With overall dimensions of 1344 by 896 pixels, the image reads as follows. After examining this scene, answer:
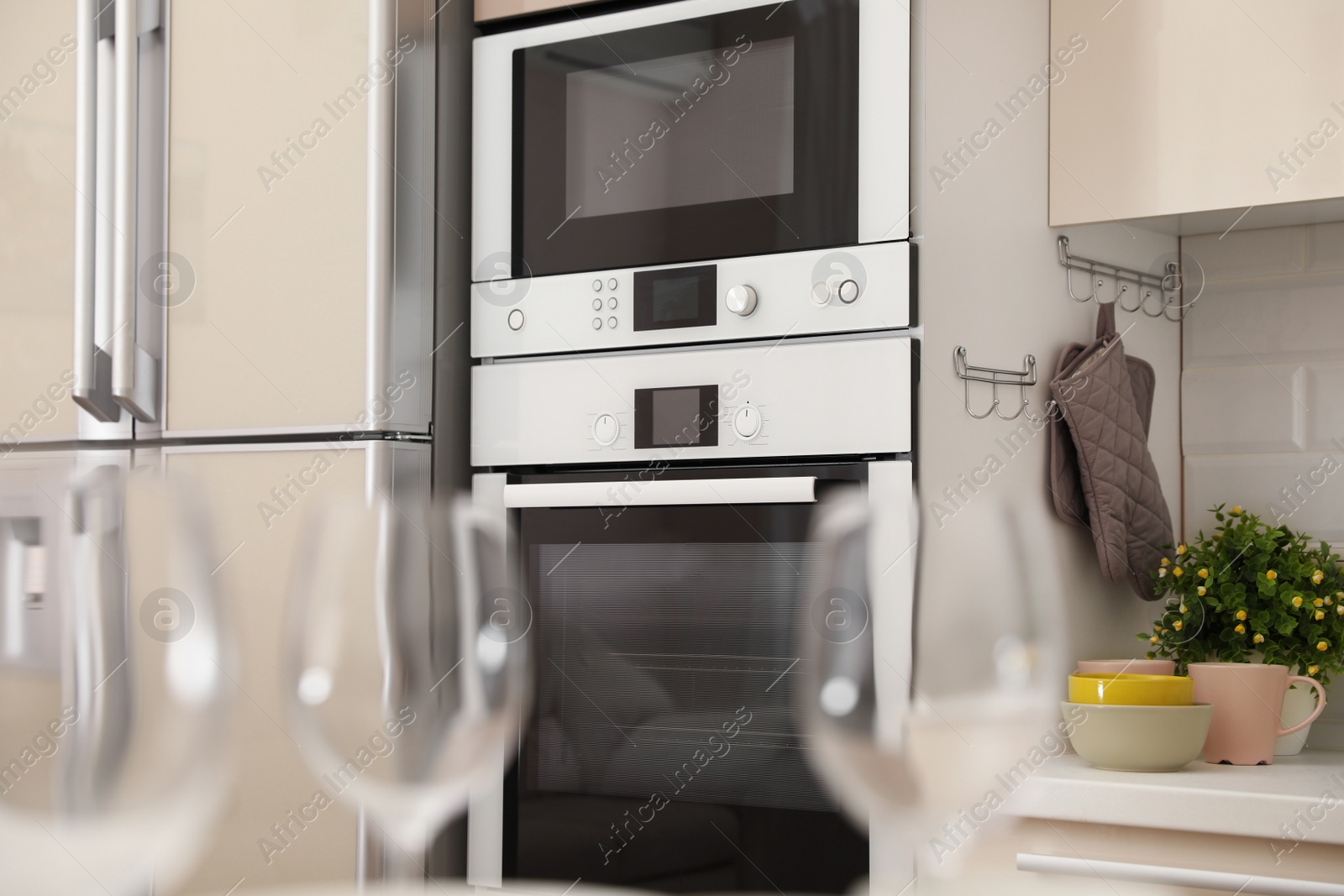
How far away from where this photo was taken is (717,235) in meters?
1.31

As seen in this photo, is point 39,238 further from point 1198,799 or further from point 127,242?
point 1198,799

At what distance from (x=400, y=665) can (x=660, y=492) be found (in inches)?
29.7

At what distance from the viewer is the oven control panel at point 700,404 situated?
122 cm

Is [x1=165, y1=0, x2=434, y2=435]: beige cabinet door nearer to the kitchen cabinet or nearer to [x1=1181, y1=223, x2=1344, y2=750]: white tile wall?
the kitchen cabinet

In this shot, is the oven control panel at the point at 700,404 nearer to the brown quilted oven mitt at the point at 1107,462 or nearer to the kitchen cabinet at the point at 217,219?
the kitchen cabinet at the point at 217,219

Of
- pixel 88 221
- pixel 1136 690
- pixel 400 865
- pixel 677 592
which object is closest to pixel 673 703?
pixel 677 592

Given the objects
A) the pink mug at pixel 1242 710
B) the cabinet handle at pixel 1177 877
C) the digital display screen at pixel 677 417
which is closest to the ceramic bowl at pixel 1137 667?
the pink mug at pixel 1242 710

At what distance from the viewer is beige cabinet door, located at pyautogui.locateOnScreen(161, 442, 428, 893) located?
1366 mm

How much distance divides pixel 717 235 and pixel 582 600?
40cm

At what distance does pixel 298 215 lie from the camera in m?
1.43

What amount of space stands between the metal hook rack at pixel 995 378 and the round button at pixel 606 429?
355 mm

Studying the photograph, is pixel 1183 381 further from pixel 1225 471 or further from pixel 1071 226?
pixel 1071 226

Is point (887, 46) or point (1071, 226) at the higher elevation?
point (887, 46)

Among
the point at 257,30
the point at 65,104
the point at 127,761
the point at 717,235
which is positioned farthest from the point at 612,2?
the point at 127,761
